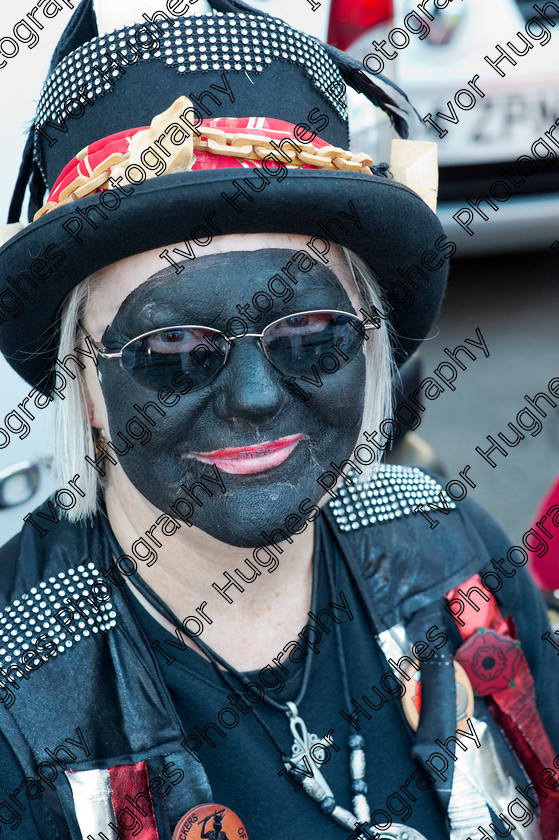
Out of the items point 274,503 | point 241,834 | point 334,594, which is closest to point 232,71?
point 274,503

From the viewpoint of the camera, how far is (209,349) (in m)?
1.57

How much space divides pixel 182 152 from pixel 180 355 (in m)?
0.35

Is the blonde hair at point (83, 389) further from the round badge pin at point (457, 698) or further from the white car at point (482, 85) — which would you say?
the white car at point (482, 85)

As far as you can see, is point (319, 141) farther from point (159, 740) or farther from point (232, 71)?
point (159, 740)

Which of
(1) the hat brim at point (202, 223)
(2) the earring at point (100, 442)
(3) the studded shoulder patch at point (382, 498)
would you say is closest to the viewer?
(1) the hat brim at point (202, 223)

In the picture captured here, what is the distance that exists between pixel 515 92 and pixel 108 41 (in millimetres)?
3174

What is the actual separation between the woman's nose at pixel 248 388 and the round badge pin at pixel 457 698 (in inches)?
29.5

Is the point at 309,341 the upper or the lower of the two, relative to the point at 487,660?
upper

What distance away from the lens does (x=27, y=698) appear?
1610 mm

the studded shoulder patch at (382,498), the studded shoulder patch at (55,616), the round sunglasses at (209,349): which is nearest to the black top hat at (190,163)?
the round sunglasses at (209,349)

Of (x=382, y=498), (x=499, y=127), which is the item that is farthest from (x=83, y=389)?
(x=499, y=127)

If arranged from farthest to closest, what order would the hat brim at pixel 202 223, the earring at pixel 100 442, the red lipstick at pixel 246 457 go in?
1. the earring at pixel 100 442
2. the red lipstick at pixel 246 457
3. the hat brim at pixel 202 223

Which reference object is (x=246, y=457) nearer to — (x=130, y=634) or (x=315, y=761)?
(x=130, y=634)

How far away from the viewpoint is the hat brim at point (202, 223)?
58.1 inches
